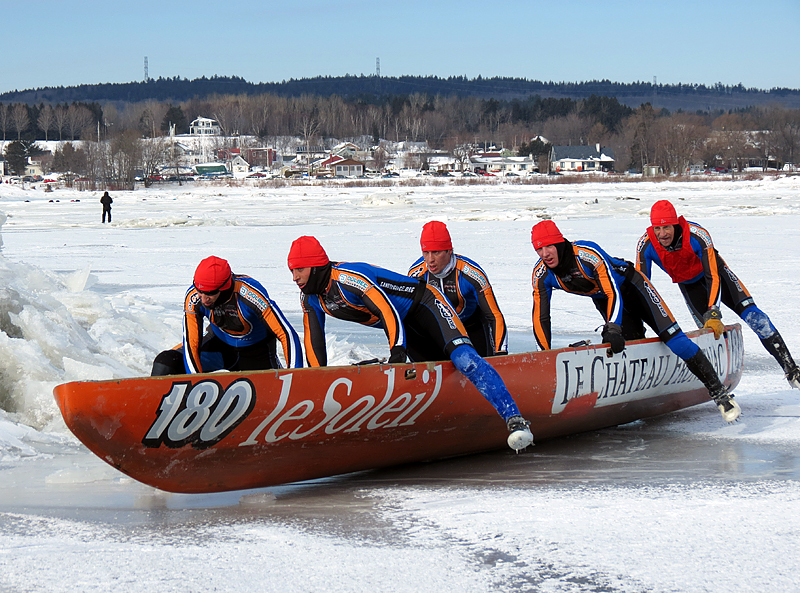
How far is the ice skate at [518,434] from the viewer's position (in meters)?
4.70

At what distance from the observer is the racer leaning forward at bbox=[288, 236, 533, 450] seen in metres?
4.89

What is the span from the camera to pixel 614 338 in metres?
5.68

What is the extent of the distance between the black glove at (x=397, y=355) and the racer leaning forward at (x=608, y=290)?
4.70 feet

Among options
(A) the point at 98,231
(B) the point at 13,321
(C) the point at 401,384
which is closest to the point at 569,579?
(C) the point at 401,384

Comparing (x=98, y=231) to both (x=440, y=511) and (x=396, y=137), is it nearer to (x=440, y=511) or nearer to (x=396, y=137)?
(x=440, y=511)

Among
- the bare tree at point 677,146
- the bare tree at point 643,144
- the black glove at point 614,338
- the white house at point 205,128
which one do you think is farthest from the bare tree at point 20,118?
the black glove at point 614,338

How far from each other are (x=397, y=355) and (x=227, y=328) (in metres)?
1.29

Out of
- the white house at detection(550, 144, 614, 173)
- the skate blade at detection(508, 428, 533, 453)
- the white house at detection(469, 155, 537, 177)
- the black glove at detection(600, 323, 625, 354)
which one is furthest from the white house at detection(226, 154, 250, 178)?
the skate blade at detection(508, 428, 533, 453)

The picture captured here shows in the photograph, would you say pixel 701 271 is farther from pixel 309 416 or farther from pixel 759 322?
pixel 309 416

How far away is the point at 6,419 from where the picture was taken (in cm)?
577

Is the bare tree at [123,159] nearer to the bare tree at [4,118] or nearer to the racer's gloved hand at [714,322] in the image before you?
the racer's gloved hand at [714,322]

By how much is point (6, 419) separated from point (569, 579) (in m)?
4.15

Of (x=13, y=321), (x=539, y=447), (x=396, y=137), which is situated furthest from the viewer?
(x=396, y=137)

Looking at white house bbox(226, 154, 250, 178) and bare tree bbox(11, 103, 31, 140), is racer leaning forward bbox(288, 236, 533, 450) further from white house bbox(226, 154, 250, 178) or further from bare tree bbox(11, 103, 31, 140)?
bare tree bbox(11, 103, 31, 140)
